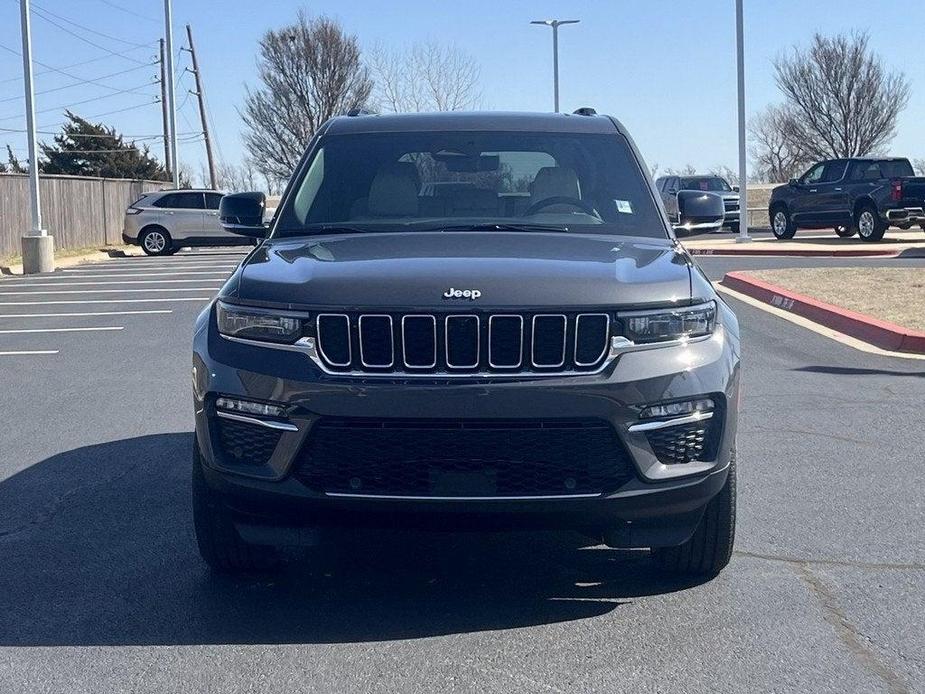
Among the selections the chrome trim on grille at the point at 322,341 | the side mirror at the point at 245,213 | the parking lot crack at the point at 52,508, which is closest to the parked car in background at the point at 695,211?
the side mirror at the point at 245,213

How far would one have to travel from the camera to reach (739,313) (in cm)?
1436

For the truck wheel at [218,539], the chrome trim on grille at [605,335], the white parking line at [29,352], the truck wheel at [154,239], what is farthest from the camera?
the truck wheel at [154,239]

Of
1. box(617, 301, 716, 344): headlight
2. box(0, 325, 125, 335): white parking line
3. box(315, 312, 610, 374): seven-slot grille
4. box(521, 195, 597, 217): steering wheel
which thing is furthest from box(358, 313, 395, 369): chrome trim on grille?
box(0, 325, 125, 335): white parking line

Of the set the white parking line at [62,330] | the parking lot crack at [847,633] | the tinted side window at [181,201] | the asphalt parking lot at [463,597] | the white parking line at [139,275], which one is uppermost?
the tinted side window at [181,201]

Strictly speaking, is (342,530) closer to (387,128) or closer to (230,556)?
(230,556)

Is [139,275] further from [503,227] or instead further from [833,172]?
[503,227]

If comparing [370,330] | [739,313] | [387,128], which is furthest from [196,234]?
[370,330]

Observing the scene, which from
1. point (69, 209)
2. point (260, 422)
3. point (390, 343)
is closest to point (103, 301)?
point (260, 422)

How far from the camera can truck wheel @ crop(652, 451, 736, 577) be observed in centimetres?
453

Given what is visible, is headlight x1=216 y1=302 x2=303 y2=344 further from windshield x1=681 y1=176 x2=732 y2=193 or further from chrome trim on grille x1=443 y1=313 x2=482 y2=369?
windshield x1=681 y1=176 x2=732 y2=193

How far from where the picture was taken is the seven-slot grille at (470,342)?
4.11 meters

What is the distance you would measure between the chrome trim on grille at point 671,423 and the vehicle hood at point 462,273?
0.39 m

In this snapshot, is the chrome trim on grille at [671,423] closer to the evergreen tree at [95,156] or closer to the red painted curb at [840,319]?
the red painted curb at [840,319]

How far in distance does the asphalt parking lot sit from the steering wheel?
1.41 metres
